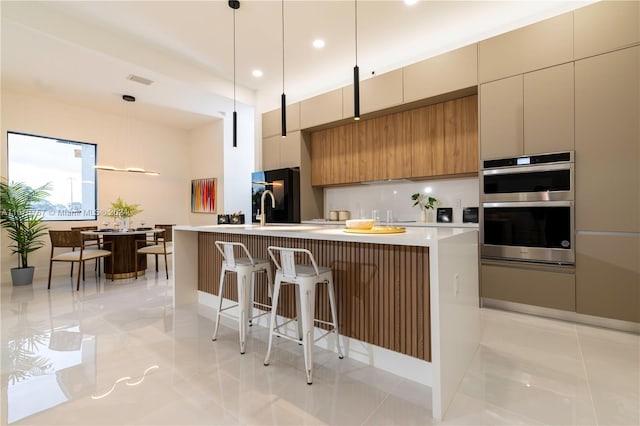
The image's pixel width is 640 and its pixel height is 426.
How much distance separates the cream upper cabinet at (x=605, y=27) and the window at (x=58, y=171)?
7.48m

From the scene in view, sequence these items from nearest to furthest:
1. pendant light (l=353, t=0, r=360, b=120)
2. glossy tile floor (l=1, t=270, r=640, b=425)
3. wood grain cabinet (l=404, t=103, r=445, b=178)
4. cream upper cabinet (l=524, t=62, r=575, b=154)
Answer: glossy tile floor (l=1, t=270, r=640, b=425), pendant light (l=353, t=0, r=360, b=120), cream upper cabinet (l=524, t=62, r=575, b=154), wood grain cabinet (l=404, t=103, r=445, b=178)

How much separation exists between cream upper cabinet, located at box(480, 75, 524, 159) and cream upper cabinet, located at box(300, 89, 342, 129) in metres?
1.97

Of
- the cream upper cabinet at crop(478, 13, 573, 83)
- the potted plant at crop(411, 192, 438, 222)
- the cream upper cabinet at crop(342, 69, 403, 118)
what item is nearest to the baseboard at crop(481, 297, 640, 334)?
the potted plant at crop(411, 192, 438, 222)

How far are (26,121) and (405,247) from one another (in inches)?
255

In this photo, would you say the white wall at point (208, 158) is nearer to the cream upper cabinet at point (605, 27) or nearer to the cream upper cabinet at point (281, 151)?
the cream upper cabinet at point (281, 151)

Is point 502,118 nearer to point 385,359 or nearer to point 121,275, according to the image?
point 385,359

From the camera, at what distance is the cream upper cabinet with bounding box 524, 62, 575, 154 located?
2.85 metres

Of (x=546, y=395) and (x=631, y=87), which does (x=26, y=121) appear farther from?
(x=631, y=87)

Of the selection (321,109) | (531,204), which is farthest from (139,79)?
(531,204)

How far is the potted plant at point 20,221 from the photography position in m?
4.54

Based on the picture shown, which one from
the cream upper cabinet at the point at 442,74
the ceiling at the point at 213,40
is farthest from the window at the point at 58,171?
the cream upper cabinet at the point at 442,74

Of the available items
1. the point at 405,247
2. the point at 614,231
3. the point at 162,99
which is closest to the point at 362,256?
the point at 405,247

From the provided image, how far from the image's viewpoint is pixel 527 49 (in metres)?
3.04

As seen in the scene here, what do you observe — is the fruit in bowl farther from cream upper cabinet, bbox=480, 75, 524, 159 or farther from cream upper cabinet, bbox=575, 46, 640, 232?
cream upper cabinet, bbox=575, 46, 640, 232
